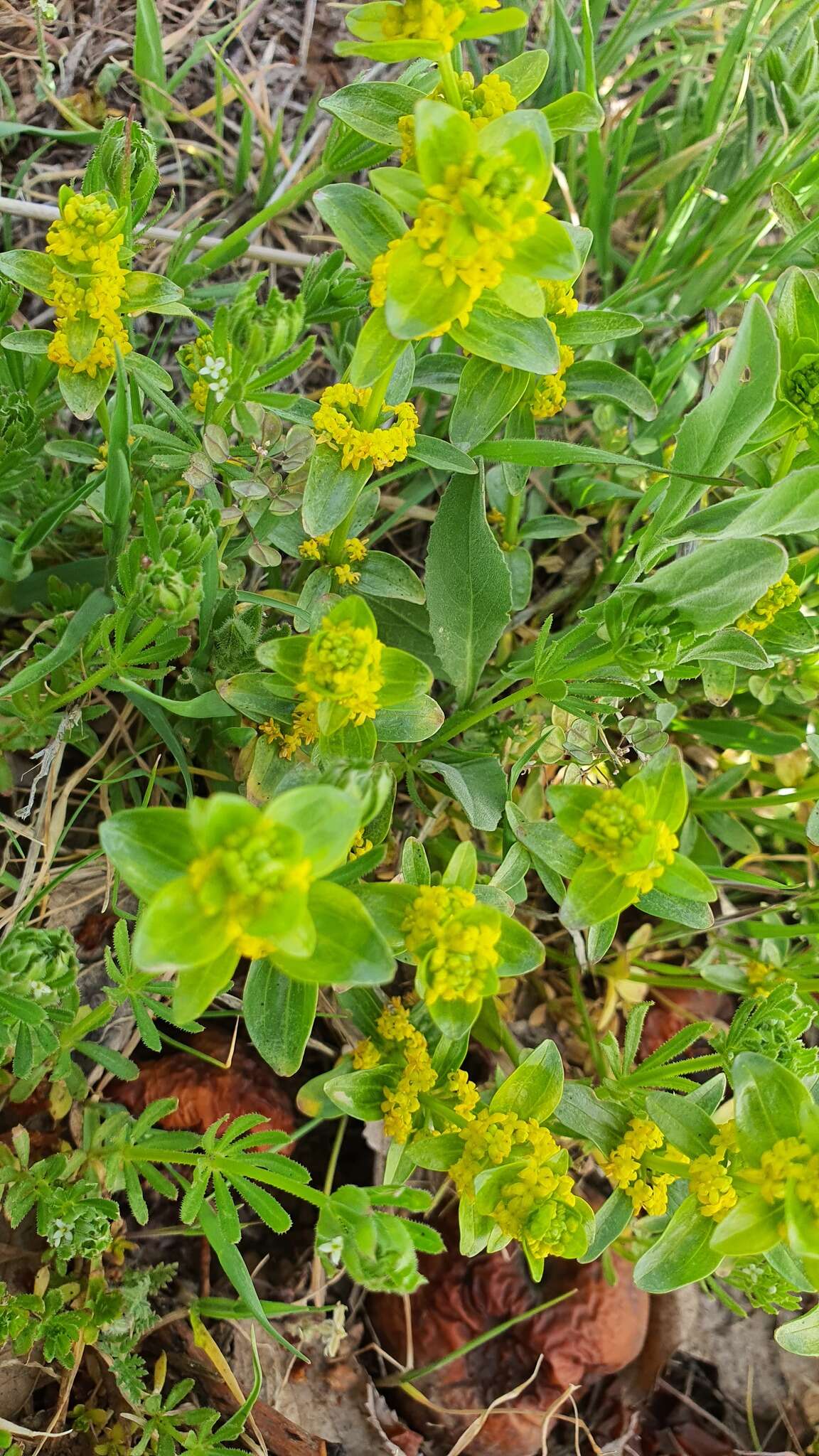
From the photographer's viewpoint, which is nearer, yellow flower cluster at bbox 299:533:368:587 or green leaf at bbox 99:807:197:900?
green leaf at bbox 99:807:197:900

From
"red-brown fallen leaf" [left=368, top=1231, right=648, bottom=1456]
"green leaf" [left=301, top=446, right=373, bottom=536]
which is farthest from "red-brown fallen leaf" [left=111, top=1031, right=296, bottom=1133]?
"green leaf" [left=301, top=446, right=373, bottom=536]

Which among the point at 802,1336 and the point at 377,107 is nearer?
the point at 377,107

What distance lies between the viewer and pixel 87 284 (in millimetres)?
1458

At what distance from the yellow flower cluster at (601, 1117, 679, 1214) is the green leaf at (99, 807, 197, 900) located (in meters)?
0.82

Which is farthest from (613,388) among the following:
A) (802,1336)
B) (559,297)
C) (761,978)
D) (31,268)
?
(802,1336)

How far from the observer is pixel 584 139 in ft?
8.28

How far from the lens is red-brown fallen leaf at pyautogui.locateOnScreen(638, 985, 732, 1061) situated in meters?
2.30

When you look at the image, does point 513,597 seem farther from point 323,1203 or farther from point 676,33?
point 676,33

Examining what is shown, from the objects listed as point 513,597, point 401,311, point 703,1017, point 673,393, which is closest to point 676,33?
point 673,393

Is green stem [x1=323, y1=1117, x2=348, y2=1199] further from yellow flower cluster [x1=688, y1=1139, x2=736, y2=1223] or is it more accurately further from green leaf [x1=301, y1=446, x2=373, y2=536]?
green leaf [x1=301, y1=446, x2=373, y2=536]

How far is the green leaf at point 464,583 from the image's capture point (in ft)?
5.80

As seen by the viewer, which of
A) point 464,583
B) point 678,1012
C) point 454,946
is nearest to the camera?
point 454,946

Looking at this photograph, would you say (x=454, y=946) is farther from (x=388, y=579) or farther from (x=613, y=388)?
(x=613, y=388)

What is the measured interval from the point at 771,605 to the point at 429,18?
985 mm
